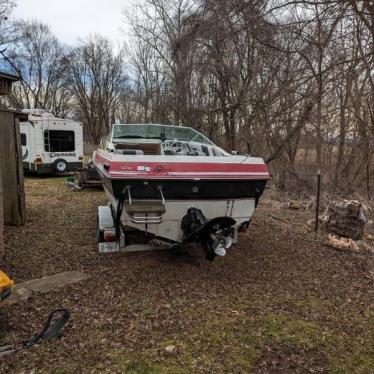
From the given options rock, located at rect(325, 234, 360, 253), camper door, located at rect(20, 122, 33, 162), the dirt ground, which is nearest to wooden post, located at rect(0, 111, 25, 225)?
the dirt ground

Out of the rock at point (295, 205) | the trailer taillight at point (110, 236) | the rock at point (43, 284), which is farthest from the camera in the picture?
the rock at point (295, 205)

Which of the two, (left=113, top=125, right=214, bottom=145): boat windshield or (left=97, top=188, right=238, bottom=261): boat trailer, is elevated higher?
(left=113, top=125, right=214, bottom=145): boat windshield

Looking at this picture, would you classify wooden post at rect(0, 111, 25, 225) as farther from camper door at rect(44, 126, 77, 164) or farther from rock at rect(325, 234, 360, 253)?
camper door at rect(44, 126, 77, 164)

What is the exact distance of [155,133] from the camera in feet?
22.0

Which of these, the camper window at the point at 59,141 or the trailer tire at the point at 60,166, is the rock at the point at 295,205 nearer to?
the trailer tire at the point at 60,166

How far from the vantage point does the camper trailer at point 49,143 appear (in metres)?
14.0

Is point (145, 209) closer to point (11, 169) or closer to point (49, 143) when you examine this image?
point (11, 169)

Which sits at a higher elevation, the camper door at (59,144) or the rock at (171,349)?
the camper door at (59,144)

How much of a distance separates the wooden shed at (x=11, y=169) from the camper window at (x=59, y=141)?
766 cm

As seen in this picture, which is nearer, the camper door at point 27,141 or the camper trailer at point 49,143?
the camper trailer at point 49,143

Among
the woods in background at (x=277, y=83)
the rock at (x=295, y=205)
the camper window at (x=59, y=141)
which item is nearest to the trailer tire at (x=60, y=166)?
the camper window at (x=59, y=141)

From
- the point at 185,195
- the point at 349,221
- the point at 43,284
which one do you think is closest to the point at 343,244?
the point at 349,221

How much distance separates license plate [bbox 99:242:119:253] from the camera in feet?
17.1

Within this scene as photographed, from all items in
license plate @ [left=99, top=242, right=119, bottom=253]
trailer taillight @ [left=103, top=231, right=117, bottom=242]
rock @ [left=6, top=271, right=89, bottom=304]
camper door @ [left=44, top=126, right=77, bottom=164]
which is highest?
camper door @ [left=44, top=126, right=77, bottom=164]
